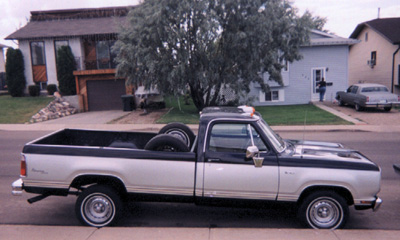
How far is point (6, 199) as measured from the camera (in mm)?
6621

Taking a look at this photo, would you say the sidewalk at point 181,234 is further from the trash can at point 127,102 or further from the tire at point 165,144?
the trash can at point 127,102

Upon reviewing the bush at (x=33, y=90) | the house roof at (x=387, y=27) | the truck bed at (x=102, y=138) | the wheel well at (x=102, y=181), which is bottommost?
the wheel well at (x=102, y=181)

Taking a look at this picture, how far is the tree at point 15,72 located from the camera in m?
27.7

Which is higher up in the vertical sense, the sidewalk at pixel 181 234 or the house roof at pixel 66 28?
the house roof at pixel 66 28

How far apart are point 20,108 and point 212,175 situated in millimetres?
22330

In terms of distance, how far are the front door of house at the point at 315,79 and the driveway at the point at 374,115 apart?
347 cm

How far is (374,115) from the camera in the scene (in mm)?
19344

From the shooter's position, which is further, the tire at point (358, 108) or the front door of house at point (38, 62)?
the front door of house at point (38, 62)

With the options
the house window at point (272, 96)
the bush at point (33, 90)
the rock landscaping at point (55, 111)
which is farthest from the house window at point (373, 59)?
the bush at point (33, 90)

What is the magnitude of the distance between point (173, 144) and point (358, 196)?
106 inches

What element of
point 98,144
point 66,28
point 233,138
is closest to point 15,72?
point 66,28

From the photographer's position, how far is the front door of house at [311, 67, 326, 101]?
26.4 metres

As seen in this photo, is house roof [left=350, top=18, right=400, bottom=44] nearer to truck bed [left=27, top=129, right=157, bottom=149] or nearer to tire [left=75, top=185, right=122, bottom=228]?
truck bed [left=27, top=129, right=157, bottom=149]

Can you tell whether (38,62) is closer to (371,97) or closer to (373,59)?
(371,97)
